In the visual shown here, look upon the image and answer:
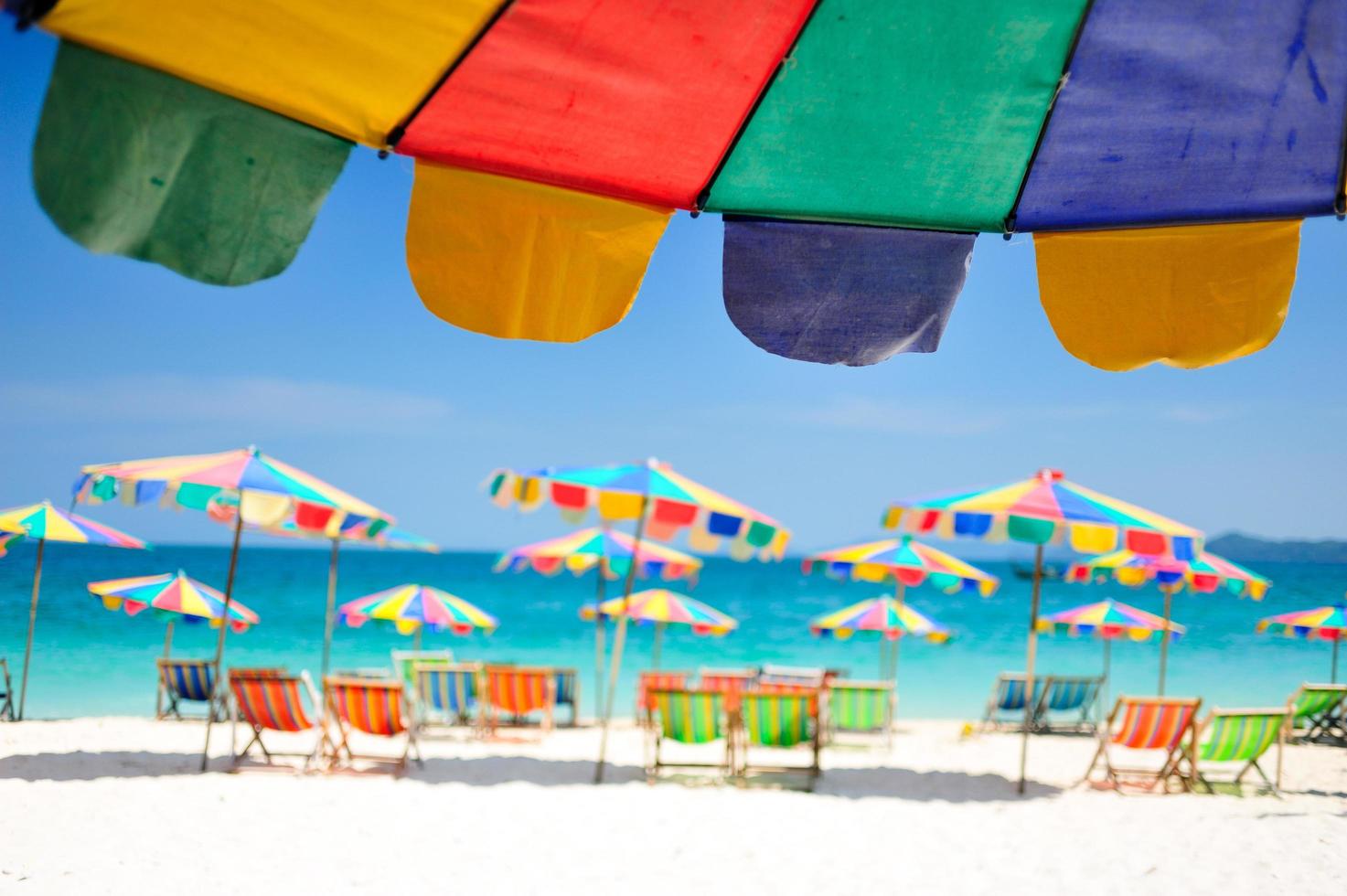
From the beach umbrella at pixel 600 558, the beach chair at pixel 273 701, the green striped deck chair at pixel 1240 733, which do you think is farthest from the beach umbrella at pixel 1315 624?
the beach chair at pixel 273 701

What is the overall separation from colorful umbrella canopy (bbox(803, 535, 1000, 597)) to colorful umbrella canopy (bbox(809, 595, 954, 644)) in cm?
54

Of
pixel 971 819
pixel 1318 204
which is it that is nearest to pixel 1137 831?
pixel 971 819

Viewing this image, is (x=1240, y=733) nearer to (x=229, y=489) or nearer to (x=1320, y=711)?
(x=1320, y=711)

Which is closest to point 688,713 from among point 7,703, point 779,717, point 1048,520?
point 779,717

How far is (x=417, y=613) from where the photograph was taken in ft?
33.5

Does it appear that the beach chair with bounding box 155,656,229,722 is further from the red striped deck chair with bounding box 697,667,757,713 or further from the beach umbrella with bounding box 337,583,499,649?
the red striped deck chair with bounding box 697,667,757,713

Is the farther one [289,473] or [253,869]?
[289,473]

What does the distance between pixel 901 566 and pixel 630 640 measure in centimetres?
2213

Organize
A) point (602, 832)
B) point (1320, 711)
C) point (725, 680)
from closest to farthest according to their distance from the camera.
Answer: point (602, 832) < point (725, 680) < point (1320, 711)

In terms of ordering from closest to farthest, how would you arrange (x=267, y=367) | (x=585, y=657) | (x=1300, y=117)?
(x=1300, y=117) < (x=585, y=657) < (x=267, y=367)

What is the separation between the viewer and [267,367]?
66188 mm

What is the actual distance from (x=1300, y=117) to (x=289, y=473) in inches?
252

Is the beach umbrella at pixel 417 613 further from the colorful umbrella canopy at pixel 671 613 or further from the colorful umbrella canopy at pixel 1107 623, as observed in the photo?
the colorful umbrella canopy at pixel 1107 623

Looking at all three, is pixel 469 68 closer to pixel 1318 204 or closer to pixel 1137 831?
pixel 1318 204
